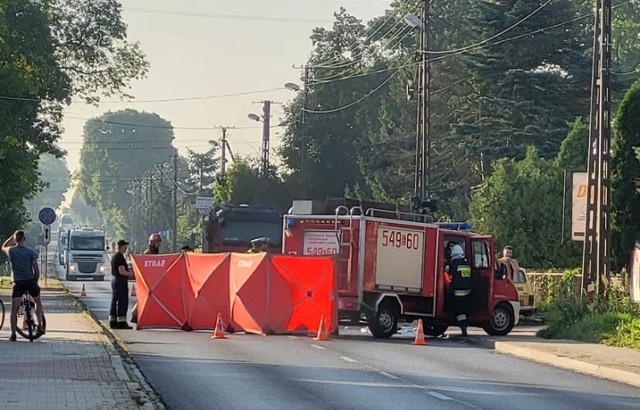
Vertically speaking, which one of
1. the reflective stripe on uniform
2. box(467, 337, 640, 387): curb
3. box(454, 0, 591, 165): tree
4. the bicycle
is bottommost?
box(467, 337, 640, 387): curb

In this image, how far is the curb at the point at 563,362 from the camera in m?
18.4

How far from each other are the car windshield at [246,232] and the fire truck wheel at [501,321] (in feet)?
38.0

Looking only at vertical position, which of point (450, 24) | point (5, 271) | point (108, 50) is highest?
point (450, 24)

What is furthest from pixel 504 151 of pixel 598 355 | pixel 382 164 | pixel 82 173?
pixel 82 173

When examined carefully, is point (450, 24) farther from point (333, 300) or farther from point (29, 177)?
point (333, 300)

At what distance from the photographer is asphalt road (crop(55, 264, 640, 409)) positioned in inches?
586

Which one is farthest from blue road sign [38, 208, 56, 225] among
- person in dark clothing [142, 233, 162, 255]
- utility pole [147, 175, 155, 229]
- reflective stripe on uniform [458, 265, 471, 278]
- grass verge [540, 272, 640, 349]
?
utility pole [147, 175, 155, 229]

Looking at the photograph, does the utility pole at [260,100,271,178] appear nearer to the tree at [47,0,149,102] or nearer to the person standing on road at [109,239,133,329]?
the tree at [47,0,149,102]

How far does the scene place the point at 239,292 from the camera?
1029 inches

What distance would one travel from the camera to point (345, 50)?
95812 millimetres

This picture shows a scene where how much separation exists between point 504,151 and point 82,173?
131506 mm

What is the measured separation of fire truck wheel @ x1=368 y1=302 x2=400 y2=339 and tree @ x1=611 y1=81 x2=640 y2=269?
36.8 ft

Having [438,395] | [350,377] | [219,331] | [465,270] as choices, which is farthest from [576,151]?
[438,395]

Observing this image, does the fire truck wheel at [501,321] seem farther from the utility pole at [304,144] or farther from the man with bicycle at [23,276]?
the utility pole at [304,144]
